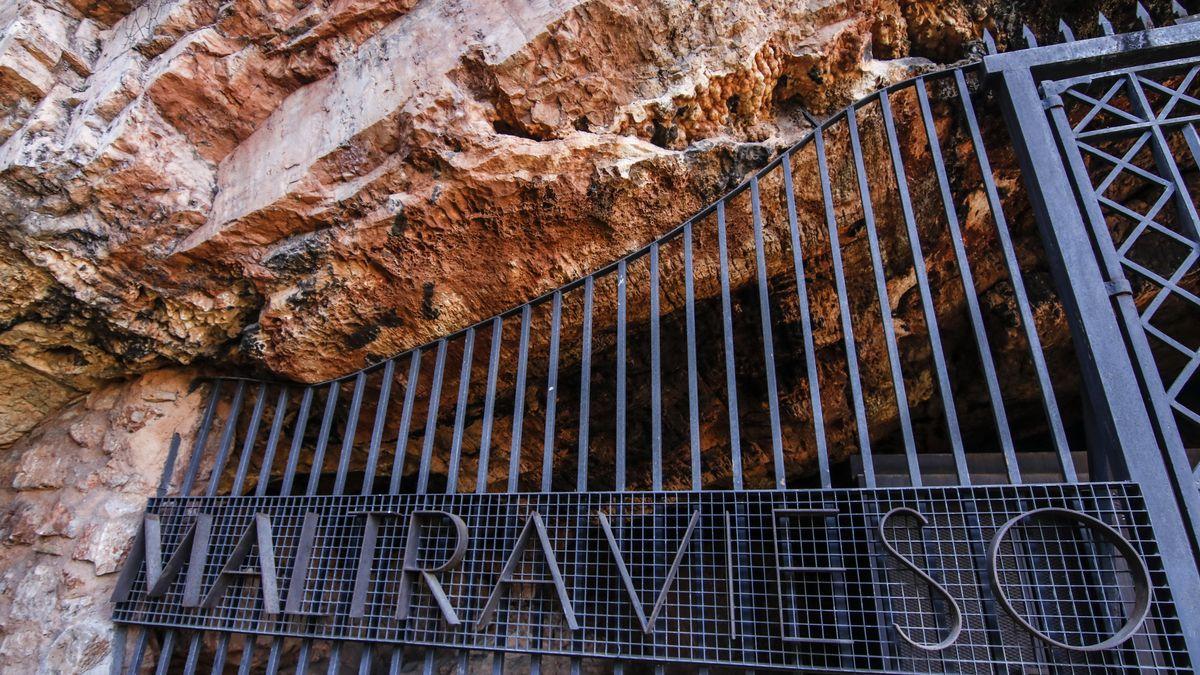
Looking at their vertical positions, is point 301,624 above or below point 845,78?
below

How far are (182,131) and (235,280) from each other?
70cm

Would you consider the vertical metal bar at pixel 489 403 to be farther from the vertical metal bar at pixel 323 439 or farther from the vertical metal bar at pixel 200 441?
the vertical metal bar at pixel 200 441

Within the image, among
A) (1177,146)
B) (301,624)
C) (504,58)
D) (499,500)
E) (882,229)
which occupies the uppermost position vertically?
(1177,146)

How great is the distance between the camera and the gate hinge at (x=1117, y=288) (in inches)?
85.0

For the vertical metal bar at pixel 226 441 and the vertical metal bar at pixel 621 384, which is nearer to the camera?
the vertical metal bar at pixel 621 384

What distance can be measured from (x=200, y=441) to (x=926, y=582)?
9.90ft

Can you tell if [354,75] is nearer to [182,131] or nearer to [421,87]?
[421,87]

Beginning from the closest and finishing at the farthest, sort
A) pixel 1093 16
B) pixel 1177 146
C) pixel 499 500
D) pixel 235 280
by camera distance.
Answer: pixel 499 500 < pixel 235 280 < pixel 1093 16 < pixel 1177 146

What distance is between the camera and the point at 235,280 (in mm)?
2861

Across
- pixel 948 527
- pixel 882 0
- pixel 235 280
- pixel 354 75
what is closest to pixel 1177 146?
pixel 882 0

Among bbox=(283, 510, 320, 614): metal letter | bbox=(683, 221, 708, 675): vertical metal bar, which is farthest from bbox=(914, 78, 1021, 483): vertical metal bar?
bbox=(283, 510, 320, 614): metal letter

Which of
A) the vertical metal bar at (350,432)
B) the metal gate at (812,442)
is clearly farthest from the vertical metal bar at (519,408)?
the vertical metal bar at (350,432)

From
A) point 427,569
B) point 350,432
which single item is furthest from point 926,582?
point 350,432

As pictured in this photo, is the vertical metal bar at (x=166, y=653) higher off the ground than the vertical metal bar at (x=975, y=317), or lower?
lower
